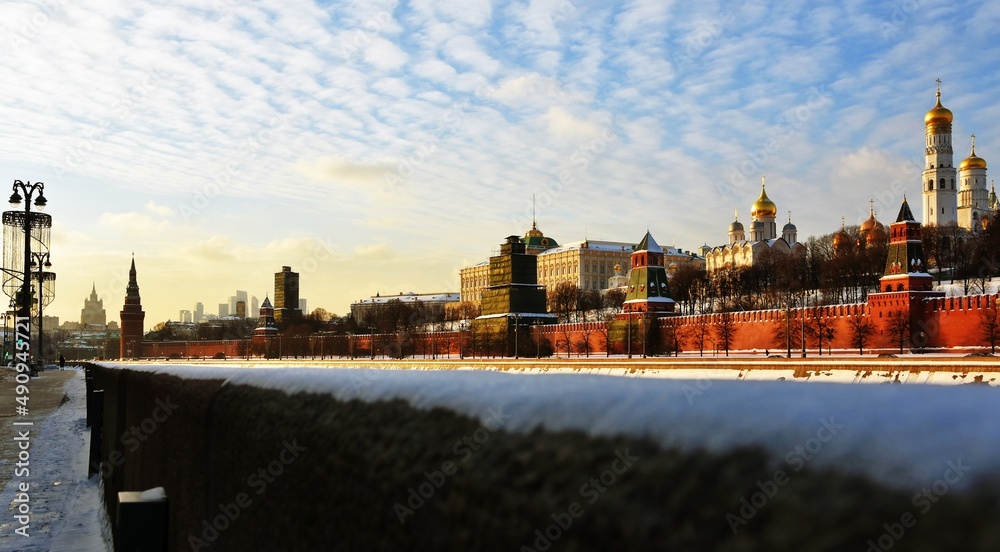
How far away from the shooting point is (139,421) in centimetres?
427

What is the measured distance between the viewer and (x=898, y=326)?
136 feet

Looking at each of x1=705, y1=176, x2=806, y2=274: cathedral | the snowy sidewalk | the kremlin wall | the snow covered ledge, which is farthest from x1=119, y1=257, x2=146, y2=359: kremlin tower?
the snow covered ledge

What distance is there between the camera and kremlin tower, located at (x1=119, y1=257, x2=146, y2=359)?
102500 mm

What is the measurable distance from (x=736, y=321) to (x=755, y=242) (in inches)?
1822

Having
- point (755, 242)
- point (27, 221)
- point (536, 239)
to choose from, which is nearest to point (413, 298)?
point (536, 239)

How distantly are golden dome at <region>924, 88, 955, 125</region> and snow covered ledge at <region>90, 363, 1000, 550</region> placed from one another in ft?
321

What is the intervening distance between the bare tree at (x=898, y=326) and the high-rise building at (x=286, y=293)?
81.2 metres

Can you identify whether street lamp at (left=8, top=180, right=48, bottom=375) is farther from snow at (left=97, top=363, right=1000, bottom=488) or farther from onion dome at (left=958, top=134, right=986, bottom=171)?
onion dome at (left=958, top=134, right=986, bottom=171)

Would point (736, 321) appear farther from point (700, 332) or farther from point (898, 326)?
point (898, 326)


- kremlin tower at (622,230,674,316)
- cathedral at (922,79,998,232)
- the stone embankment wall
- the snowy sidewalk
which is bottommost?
the snowy sidewalk

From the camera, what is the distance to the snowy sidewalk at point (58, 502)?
5962mm

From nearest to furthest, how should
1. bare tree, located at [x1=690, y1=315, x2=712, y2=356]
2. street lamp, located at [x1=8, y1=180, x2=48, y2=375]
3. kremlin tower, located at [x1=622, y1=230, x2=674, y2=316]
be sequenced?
street lamp, located at [x1=8, y1=180, x2=48, y2=375] → bare tree, located at [x1=690, y1=315, x2=712, y2=356] → kremlin tower, located at [x1=622, y1=230, x2=674, y2=316]

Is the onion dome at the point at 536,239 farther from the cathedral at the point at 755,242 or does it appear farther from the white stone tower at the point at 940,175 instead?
the white stone tower at the point at 940,175

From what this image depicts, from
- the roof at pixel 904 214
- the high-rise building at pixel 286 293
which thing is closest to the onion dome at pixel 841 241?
the roof at pixel 904 214
